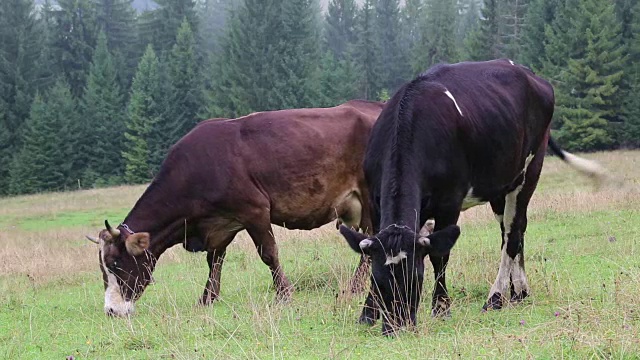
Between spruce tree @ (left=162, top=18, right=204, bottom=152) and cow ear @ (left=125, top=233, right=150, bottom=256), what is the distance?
4985cm

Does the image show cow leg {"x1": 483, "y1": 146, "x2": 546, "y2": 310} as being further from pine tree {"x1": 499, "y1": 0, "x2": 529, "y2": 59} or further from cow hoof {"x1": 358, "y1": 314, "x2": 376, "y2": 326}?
pine tree {"x1": 499, "y1": 0, "x2": 529, "y2": 59}

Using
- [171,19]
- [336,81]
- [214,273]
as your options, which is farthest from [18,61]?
[214,273]

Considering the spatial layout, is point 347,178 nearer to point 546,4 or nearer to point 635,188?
point 635,188

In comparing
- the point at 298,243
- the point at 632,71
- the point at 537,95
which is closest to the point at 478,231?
the point at 298,243

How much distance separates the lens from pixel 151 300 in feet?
28.4

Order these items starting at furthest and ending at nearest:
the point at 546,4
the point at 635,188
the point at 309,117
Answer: the point at 546,4
the point at 635,188
the point at 309,117

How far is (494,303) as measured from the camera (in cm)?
636

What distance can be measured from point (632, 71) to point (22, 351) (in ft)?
149

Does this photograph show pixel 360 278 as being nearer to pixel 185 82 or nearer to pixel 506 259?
pixel 506 259

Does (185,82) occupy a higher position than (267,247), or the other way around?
(267,247)

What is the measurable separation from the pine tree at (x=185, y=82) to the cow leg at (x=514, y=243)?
51.5 m

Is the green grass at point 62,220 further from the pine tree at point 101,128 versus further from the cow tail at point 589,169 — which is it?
the pine tree at point 101,128

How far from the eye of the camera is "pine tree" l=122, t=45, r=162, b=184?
5312cm

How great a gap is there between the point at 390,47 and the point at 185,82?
23917mm
